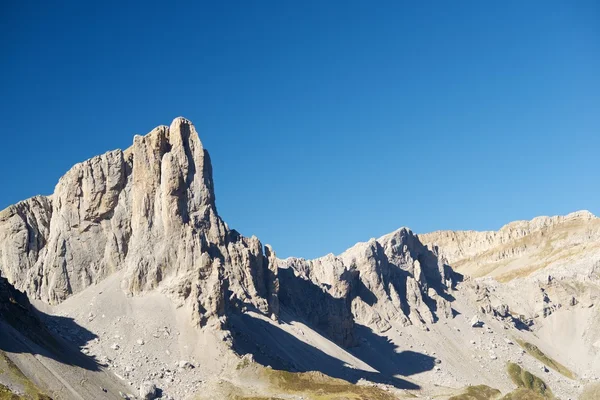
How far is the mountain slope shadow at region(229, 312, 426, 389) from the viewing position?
117 metres

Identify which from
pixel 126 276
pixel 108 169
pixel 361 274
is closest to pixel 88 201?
pixel 108 169

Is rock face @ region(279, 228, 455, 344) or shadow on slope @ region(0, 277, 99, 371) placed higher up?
rock face @ region(279, 228, 455, 344)

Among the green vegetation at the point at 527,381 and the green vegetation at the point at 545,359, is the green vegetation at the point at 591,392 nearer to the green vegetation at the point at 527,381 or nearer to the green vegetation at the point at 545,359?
the green vegetation at the point at 527,381

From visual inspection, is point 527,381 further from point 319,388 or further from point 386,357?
point 319,388

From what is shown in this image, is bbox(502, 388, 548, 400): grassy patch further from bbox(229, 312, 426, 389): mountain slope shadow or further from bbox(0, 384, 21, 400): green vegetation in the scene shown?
bbox(0, 384, 21, 400): green vegetation

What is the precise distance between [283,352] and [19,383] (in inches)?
2026

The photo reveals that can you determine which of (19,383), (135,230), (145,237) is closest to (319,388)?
(145,237)

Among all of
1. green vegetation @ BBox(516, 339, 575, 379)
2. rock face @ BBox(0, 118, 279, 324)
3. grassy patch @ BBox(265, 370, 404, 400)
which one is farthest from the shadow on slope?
green vegetation @ BBox(516, 339, 575, 379)

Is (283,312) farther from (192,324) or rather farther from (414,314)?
(414,314)

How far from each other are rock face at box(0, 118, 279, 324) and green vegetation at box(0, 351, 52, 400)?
33.2m

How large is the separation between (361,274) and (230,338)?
2796 inches

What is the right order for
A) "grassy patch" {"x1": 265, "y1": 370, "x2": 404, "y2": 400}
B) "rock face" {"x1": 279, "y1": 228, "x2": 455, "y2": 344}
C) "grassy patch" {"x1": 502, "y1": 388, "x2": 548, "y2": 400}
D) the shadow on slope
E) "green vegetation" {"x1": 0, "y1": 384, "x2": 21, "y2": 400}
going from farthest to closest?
"rock face" {"x1": 279, "y1": 228, "x2": 455, "y2": 344}, "grassy patch" {"x1": 502, "y1": 388, "x2": 548, "y2": 400}, "grassy patch" {"x1": 265, "y1": 370, "x2": 404, "y2": 400}, the shadow on slope, "green vegetation" {"x1": 0, "y1": 384, "x2": 21, "y2": 400}

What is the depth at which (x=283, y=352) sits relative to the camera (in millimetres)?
123812

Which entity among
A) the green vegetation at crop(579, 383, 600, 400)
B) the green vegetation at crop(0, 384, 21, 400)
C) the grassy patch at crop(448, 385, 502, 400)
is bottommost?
the green vegetation at crop(0, 384, 21, 400)
